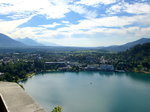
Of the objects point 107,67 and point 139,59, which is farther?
point 139,59

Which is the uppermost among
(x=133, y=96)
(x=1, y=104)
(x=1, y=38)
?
(x=1, y=38)

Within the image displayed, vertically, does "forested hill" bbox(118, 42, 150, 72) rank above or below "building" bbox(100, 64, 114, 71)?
above

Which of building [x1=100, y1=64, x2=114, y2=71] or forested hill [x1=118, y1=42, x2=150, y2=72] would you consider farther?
building [x1=100, y1=64, x2=114, y2=71]

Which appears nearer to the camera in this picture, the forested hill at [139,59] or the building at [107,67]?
the forested hill at [139,59]

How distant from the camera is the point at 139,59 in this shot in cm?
4438

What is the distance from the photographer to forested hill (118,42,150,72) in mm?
36500

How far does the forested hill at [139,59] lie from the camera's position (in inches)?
1437

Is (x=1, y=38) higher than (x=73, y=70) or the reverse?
higher

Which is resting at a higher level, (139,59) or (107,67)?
(139,59)

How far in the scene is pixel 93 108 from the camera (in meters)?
13.8

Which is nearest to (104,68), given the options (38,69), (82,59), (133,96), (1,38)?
(82,59)

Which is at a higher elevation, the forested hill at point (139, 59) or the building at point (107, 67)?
the forested hill at point (139, 59)

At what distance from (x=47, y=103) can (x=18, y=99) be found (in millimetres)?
14358

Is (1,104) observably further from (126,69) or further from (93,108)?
(126,69)
